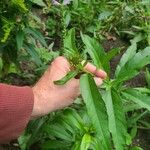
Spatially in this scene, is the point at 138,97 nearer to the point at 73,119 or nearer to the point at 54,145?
the point at 73,119

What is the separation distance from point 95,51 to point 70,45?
126mm

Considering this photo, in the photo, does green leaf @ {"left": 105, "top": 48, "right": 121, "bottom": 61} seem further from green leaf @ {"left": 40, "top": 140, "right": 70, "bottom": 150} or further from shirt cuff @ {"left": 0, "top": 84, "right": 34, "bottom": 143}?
green leaf @ {"left": 40, "top": 140, "right": 70, "bottom": 150}

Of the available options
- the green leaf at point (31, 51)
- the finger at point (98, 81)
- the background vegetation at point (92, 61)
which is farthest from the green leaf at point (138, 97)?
the green leaf at point (31, 51)

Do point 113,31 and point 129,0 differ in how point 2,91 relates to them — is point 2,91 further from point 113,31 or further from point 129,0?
point 113,31

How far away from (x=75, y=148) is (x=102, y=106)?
382 mm

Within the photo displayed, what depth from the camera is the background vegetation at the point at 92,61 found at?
190 cm

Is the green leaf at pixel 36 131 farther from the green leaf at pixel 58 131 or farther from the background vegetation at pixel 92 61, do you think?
the green leaf at pixel 58 131

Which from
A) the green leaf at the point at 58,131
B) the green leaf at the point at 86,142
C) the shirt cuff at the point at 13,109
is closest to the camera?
the shirt cuff at the point at 13,109

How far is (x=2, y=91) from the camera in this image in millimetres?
1822

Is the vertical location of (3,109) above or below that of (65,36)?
below

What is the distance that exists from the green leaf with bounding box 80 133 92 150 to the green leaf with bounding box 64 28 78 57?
0.41 metres

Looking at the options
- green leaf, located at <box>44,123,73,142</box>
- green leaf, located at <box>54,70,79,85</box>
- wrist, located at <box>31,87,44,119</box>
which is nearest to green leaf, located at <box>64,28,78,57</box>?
green leaf, located at <box>54,70,79,85</box>

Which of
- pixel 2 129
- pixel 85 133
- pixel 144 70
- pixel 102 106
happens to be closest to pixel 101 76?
pixel 102 106

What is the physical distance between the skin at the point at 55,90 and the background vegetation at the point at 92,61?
0.06 meters
